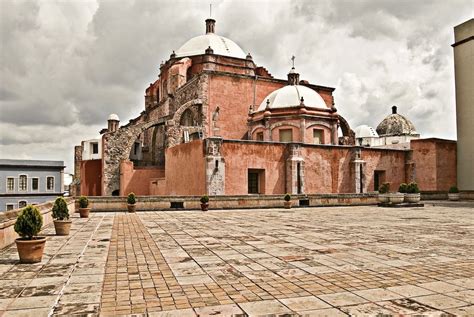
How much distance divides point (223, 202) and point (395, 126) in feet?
127

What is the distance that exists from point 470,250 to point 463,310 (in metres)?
3.98

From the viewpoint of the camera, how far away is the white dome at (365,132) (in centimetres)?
5084

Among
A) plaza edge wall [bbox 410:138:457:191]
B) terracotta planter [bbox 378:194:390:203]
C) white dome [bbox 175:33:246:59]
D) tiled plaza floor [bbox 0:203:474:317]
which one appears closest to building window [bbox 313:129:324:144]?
plaza edge wall [bbox 410:138:457:191]

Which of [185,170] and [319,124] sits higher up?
[319,124]

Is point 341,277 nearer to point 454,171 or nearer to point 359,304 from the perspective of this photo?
point 359,304

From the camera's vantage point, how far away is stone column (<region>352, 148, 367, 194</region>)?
25781 millimetres

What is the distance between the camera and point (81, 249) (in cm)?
770

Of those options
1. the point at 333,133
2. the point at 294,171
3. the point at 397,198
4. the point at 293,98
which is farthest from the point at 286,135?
the point at 397,198

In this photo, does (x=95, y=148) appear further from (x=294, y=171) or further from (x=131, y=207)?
(x=131, y=207)

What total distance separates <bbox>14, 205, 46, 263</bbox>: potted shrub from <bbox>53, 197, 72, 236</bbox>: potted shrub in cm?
323

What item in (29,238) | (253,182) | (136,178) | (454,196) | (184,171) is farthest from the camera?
(136,178)

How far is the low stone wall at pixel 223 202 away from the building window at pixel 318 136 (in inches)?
251

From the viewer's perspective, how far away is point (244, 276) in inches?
215

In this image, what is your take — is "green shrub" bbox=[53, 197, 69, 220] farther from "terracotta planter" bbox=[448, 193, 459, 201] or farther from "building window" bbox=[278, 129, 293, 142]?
Result: "terracotta planter" bbox=[448, 193, 459, 201]
